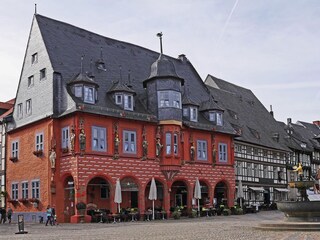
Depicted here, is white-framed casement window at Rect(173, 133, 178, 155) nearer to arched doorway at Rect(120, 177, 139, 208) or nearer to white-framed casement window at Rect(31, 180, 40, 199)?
arched doorway at Rect(120, 177, 139, 208)

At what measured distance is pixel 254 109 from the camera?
68.6 metres

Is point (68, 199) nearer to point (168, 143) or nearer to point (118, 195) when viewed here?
point (118, 195)

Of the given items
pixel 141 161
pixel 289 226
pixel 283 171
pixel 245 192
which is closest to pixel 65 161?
pixel 141 161

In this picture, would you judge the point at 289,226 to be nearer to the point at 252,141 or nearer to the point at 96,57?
the point at 96,57

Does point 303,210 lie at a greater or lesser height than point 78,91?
lesser

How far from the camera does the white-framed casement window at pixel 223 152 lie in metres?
49.9

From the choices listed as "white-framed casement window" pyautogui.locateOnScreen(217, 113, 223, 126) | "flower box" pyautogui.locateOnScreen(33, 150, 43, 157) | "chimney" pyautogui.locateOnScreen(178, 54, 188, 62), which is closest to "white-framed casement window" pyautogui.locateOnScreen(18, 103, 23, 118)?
"flower box" pyautogui.locateOnScreen(33, 150, 43, 157)

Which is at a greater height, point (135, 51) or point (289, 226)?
point (135, 51)

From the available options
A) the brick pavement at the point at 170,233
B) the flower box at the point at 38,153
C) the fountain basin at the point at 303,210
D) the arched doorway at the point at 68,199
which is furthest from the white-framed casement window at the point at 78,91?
the fountain basin at the point at 303,210

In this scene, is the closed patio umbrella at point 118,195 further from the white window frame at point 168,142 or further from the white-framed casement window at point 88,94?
the white window frame at point 168,142

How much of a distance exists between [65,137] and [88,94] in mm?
3658

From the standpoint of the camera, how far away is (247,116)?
210ft

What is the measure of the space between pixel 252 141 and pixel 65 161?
2562 cm

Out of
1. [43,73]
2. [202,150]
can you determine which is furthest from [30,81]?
[202,150]
